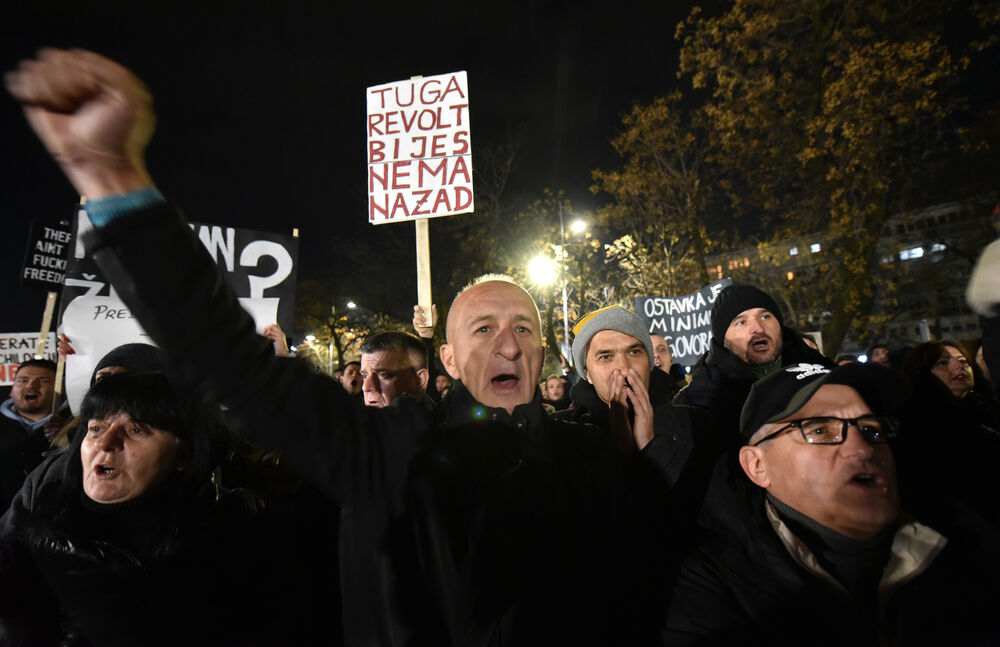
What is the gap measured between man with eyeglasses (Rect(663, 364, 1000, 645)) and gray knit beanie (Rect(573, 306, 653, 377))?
1.03 metres

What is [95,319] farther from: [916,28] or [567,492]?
[916,28]

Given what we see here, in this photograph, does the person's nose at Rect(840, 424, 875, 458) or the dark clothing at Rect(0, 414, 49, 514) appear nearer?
the person's nose at Rect(840, 424, 875, 458)

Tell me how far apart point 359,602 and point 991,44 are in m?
14.2

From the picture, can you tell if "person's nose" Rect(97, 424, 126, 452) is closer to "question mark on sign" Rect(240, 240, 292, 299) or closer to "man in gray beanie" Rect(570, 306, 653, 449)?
"man in gray beanie" Rect(570, 306, 653, 449)

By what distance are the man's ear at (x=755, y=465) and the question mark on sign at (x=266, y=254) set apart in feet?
13.1

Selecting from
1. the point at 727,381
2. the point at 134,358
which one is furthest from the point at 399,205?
the point at 727,381

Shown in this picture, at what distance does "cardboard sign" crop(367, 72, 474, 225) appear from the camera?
478cm

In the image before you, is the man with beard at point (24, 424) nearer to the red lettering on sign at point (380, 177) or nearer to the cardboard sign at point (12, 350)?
the red lettering on sign at point (380, 177)

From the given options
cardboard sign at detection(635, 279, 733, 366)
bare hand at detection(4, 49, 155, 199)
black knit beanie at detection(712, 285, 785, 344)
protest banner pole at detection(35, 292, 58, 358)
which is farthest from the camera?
cardboard sign at detection(635, 279, 733, 366)

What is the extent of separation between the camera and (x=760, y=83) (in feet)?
41.5

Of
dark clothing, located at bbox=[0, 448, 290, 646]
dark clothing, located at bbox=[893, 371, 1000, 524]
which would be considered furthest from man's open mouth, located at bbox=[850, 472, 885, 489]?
dark clothing, located at bbox=[0, 448, 290, 646]

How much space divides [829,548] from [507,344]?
4.19 ft

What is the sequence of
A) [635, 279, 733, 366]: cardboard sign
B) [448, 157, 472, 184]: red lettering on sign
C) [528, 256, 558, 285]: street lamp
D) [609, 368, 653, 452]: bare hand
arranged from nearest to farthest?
1. [609, 368, 653, 452]: bare hand
2. [448, 157, 472, 184]: red lettering on sign
3. [635, 279, 733, 366]: cardboard sign
4. [528, 256, 558, 285]: street lamp

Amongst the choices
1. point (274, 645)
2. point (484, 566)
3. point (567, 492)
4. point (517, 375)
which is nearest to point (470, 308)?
point (517, 375)
